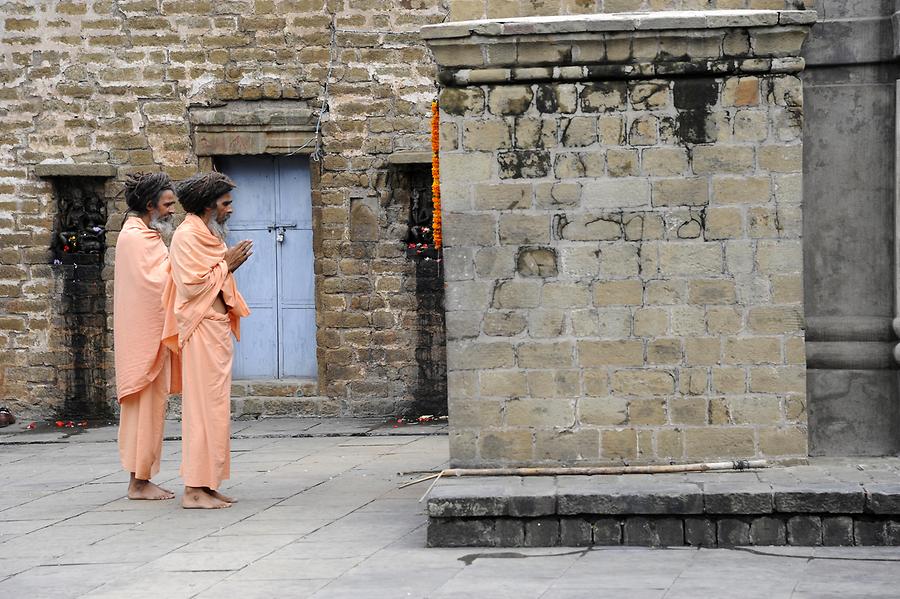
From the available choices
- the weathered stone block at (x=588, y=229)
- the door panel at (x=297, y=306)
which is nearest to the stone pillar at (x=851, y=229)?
the weathered stone block at (x=588, y=229)

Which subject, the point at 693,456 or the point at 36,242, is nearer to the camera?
the point at 693,456

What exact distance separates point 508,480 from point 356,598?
1698 mm

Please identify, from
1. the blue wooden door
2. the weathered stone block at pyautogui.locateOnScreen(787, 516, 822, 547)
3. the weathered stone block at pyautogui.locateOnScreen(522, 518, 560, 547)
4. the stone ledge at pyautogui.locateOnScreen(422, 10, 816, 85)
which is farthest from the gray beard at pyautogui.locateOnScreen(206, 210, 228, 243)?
the blue wooden door

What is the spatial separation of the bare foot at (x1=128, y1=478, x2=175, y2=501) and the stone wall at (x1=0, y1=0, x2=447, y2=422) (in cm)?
458

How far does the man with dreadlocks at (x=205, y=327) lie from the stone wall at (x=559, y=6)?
6.19 ft

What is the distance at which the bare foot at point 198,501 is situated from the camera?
8.58 meters

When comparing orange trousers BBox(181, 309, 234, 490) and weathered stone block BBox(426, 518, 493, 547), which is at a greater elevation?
orange trousers BBox(181, 309, 234, 490)

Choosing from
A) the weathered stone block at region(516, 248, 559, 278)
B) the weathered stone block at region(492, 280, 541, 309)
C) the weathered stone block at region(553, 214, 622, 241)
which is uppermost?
the weathered stone block at region(553, 214, 622, 241)

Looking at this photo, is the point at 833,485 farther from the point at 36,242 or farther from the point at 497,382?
the point at 36,242

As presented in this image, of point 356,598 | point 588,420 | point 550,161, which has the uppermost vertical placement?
point 550,161

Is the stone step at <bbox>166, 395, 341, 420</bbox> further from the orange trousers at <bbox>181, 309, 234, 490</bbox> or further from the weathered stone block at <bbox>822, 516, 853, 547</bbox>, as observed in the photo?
the weathered stone block at <bbox>822, 516, 853, 547</bbox>

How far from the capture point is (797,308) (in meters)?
7.68

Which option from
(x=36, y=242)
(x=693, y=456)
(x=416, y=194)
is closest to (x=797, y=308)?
(x=693, y=456)

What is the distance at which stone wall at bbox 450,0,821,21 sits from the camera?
777cm
